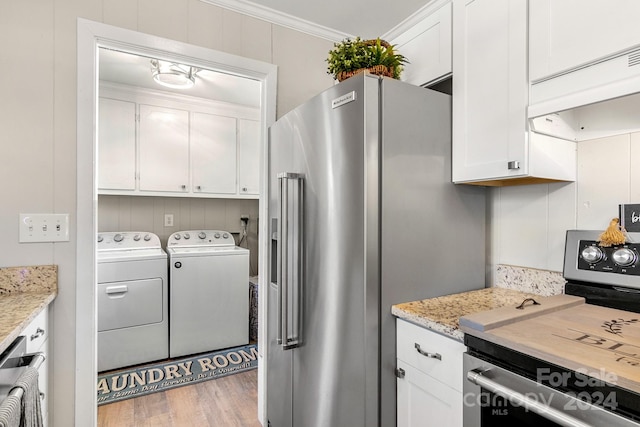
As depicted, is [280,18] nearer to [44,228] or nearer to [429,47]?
[429,47]

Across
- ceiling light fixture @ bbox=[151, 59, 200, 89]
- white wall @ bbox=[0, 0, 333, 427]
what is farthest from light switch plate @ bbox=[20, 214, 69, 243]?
ceiling light fixture @ bbox=[151, 59, 200, 89]

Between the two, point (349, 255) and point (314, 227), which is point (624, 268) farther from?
point (314, 227)

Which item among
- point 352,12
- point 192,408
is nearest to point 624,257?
point 352,12

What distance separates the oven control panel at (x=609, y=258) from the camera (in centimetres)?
113

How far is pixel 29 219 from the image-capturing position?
58.5 inches

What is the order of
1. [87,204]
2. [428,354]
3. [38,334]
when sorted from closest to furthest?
[428,354], [38,334], [87,204]

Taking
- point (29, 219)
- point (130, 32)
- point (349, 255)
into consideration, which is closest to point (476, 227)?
point (349, 255)

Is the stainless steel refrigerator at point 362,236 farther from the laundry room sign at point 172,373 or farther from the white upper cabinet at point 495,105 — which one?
the laundry room sign at point 172,373

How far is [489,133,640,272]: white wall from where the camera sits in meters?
1.23

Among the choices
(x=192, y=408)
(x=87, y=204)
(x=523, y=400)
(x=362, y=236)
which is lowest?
(x=192, y=408)

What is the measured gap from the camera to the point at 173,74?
2773 millimetres

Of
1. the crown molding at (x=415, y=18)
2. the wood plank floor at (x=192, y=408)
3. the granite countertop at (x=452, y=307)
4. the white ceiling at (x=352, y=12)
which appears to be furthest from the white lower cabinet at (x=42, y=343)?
the crown molding at (x=415, y=18)

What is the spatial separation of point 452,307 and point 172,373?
7.88ft

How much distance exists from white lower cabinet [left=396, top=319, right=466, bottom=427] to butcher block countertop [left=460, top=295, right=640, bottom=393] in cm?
15
